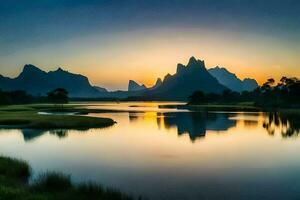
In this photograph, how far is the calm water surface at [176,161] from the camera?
2408cm

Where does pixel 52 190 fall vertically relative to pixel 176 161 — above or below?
above

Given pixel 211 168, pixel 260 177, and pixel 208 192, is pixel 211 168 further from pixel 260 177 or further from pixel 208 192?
pixel 208 192

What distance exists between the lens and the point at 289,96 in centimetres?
16900

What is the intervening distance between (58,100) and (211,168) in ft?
481

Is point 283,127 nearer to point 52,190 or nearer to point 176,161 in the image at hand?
point 176,161

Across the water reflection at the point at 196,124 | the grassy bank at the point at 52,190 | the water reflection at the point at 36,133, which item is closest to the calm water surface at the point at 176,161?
the water reflection at the point at 36,133

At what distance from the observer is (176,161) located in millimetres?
34656

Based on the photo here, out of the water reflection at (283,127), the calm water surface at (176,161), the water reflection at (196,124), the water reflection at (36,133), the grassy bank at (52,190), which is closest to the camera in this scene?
the grassy bank at (52,190)

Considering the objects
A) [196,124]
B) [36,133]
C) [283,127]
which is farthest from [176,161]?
[283,127]

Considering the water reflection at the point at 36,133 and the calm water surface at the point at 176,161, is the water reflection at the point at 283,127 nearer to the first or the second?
the calm water surface at the point at 176,161

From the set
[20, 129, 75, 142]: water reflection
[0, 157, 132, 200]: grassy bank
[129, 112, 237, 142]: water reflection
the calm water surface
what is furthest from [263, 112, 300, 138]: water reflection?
[0, 157, 132, 200]: grassy bank

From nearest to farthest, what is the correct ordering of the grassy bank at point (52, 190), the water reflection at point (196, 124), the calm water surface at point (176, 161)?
the grassy bank at point (52, 190), the calm water surface at point (176, 161), the water reflection at point (196, 124)

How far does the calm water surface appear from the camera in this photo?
79.0 feet

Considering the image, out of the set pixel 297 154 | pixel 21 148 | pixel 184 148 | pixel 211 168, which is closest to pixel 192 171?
pixel 211 168
